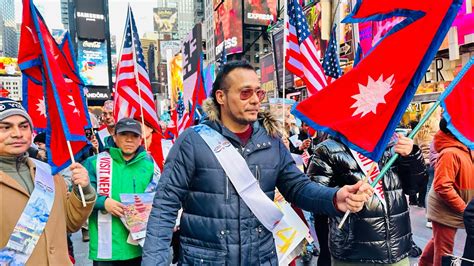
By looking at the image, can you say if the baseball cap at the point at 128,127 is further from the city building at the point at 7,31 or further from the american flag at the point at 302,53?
the city building at the point at 7,31

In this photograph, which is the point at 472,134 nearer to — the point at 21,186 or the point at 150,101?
the point at 21,186

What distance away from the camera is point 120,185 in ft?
11.3

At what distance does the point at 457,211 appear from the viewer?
368cm

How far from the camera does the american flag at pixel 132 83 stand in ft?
17.7

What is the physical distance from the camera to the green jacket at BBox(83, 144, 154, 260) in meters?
3.36

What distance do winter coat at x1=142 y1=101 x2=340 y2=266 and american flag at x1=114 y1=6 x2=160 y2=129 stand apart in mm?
3099

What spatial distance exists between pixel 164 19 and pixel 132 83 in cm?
15332

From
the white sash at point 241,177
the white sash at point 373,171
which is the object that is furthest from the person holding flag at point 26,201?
the white sash at point 373,171

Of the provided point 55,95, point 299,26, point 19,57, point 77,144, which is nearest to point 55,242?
point 77,144

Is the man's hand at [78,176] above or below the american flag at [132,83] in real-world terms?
below

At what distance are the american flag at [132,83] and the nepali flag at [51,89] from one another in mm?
2288

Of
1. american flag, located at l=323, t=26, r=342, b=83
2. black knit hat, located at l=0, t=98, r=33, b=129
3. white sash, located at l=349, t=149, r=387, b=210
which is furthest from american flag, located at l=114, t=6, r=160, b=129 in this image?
white sash, located at l=349, t=149, r=387, b=210

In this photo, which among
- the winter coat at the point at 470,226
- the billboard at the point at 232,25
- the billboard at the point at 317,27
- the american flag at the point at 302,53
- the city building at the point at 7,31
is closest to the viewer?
the winter coat at the point at 470,226

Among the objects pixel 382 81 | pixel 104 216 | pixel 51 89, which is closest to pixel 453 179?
pixel 382 81
